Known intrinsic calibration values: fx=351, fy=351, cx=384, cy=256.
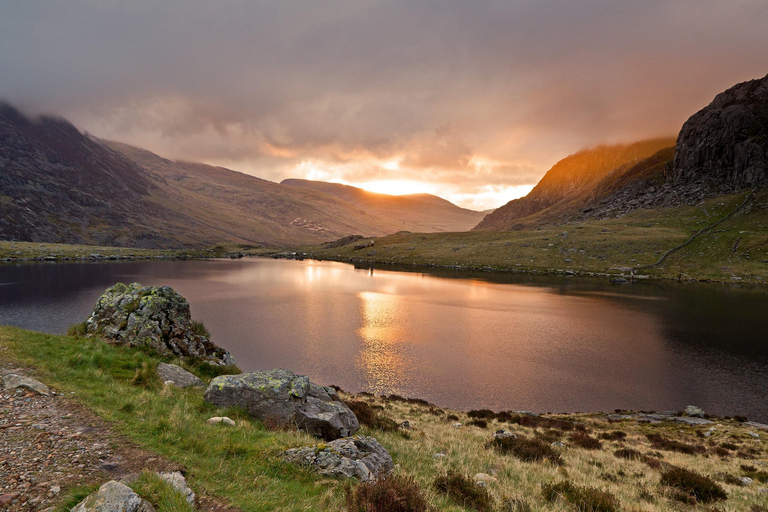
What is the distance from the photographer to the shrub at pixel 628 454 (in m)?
19.7

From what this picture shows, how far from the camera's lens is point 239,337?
160 feet

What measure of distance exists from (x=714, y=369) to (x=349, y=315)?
51.1m

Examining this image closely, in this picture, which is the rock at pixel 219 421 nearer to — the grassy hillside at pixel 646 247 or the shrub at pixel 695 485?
the shrub at pixel 695 485

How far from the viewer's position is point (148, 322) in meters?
21.4

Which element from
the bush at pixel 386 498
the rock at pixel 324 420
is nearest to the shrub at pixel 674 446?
the rock at pixel 324 420

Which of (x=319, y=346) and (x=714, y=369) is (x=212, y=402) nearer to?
(x=319, y=346)

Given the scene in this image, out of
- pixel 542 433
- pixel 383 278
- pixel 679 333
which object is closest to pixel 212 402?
pixel 542 433

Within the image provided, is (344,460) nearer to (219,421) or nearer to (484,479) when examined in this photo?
(219,421)

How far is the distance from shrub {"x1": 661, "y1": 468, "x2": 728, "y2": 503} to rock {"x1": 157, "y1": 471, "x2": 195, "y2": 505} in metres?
18.0

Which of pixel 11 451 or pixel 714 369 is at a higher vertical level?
pixel 11 451

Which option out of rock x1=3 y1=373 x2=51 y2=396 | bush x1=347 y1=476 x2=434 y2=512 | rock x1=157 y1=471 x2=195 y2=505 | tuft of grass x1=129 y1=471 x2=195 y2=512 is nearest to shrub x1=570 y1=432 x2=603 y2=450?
bush x1=347 y1=476 x2=434 y2=512

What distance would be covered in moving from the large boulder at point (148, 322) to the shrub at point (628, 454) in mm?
25085

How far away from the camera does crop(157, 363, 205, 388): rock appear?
16.8 m

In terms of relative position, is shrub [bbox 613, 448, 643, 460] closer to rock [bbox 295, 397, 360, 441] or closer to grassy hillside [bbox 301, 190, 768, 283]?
rock [bbox 295, 397, 360, 441]
